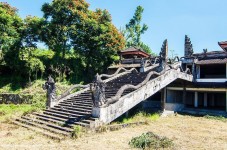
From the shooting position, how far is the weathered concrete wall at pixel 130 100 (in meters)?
14.4

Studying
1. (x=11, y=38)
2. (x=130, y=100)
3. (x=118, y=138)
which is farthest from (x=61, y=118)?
(x=11, y=38)

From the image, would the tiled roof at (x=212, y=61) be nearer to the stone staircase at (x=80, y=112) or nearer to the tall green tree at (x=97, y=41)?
the stone staircase at (x=80, y=112)

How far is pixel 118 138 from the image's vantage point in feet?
41.3

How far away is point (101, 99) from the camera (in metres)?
14.2

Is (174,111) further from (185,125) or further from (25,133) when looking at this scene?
(25,133)

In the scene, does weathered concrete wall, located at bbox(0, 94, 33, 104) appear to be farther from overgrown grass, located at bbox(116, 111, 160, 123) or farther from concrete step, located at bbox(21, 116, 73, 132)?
overgrown grass, located at bbox(116, 111, 160, 123)

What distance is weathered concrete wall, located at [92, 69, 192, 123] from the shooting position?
47.3 feet

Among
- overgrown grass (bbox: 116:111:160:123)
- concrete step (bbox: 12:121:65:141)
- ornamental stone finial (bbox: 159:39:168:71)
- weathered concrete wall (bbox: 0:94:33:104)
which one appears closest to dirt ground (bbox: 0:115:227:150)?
concrete step (bbox: 12:121:65:141)

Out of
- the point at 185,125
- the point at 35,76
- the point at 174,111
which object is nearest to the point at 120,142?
the point at 185,125

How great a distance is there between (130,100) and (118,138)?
385 cm

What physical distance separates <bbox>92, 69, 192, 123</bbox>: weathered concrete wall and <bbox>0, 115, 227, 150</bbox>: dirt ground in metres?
1.03

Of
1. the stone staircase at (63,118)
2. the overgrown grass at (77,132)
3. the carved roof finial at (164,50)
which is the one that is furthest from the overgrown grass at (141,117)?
the overgrown grass at (77,132)

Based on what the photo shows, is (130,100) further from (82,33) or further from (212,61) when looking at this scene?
(82,33)

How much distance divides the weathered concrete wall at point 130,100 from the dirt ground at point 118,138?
1.03m
